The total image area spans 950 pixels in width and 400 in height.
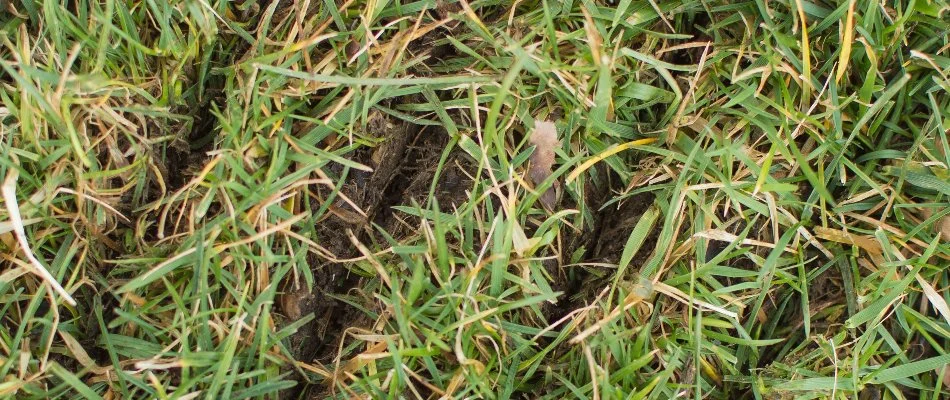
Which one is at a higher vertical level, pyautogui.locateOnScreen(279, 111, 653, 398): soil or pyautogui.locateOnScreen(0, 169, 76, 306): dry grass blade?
pyautogui.locateOnScreen(0, 169, 76, 306): dry grass blade

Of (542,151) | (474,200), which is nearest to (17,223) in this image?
(474,200)

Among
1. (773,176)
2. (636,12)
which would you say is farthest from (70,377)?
(773,176)

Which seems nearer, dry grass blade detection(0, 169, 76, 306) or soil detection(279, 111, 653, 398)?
dry grass blade detection(0, 169, 76, 306)

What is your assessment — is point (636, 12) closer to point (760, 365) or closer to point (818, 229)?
point (818, 229)

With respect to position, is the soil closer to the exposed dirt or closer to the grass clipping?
the exposed dirt

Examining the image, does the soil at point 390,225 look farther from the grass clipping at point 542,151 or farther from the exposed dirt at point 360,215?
the grass clipping at point 542,151

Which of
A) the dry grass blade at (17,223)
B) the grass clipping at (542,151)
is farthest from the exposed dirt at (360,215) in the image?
the dry grass blade at (17,223)

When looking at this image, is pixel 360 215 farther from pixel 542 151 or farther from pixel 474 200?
pixel 542 151

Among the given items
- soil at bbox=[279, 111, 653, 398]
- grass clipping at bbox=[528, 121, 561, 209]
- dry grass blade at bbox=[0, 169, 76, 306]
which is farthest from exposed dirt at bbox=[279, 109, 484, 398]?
dry grass blade at bbox=[0, 169, 76, 306]

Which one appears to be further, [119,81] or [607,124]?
[607,124]
